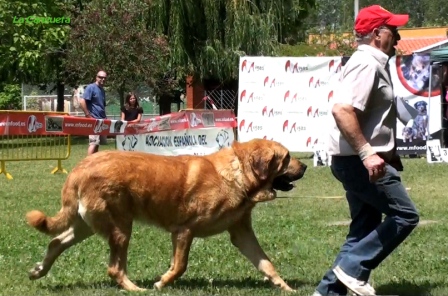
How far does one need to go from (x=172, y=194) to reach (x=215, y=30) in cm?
2827

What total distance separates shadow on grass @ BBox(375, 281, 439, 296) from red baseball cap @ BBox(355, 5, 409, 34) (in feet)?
6.52

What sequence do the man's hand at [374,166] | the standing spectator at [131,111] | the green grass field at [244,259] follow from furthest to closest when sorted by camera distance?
the standing spectator at [131,111] < the green grass field at [244,259] < the man's hand at [374,166]

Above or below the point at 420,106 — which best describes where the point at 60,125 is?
below

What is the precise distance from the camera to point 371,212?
19.3 feet

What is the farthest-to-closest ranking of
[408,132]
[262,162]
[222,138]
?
[222,138]
[408,132]
[262,162]

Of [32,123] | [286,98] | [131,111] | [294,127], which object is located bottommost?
[294,127]

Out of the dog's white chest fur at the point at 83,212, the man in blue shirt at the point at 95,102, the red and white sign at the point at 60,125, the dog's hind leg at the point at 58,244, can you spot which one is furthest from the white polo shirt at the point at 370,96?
the red and white sign at the point at 60,125

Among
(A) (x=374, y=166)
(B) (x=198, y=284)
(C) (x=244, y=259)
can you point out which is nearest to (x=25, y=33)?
(C) (x=244, y=259)

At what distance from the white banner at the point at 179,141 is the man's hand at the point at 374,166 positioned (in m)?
14.4

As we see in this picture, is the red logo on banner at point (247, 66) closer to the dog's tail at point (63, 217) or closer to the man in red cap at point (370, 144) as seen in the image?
the dog's tail at point (63, 217)

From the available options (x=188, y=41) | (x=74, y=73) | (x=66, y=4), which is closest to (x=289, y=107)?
(x=188, y=41)

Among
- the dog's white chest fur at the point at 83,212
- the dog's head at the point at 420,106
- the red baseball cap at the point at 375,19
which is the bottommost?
the dog's head at the point at 420,106

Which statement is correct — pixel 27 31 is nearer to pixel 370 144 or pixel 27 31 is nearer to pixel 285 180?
pixel 285 180

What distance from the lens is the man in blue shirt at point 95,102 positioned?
52.3 ft
